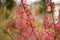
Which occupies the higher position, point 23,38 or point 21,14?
point 21,14

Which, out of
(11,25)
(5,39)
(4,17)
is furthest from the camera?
(4,17)

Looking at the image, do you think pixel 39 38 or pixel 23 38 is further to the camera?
pixel 23 38

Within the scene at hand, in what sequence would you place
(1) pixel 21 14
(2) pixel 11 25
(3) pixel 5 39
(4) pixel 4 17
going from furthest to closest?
(4) pixel 4 17 < (2) pixel 11 25 < (3) pixel 5 39 < (1) pixel 21 14

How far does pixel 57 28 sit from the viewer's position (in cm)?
386

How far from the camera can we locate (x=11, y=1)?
636 inches

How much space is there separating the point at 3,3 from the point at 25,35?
11.4 metres

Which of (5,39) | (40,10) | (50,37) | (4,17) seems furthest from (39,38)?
(40,10)

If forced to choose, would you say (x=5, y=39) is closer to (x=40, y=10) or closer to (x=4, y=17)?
(x=4, y=17)

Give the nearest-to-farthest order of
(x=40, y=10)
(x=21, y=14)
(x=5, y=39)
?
(x=21, y=14), (x=5, y=39), (x=40, y=10)

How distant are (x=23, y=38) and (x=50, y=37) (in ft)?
4.60

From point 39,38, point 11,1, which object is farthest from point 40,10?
point 39,38

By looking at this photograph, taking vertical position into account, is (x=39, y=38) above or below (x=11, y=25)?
above

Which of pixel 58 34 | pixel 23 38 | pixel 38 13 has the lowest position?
pixel 38 13

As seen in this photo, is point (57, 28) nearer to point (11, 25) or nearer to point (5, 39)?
point (5, 39)
